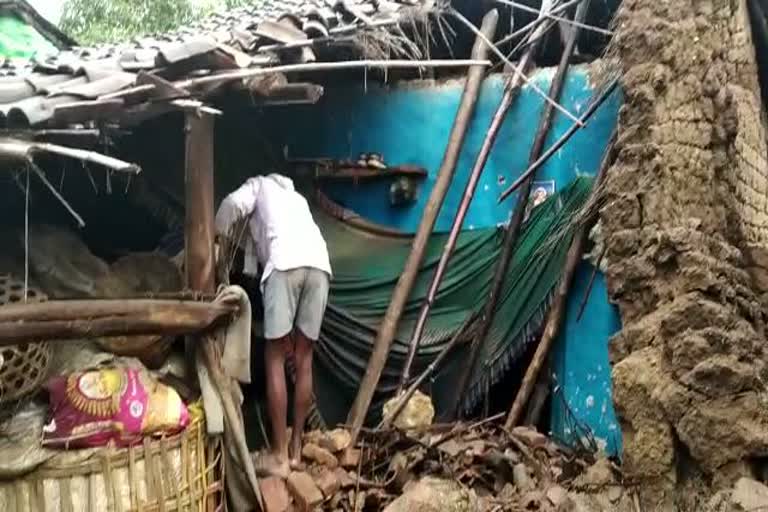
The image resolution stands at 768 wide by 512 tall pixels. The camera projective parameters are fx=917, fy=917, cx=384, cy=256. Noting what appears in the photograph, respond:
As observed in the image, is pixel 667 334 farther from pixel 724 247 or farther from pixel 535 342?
pixel 535 342

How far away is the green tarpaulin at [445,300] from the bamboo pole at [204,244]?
1.77 meters

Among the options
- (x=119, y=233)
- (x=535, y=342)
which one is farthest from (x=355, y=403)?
(x=119, y=233)

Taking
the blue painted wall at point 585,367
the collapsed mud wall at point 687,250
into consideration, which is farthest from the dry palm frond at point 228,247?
the blue painted wall at point 585,367

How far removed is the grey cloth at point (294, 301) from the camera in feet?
16.4

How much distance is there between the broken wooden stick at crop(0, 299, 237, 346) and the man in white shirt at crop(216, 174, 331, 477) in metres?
0.71

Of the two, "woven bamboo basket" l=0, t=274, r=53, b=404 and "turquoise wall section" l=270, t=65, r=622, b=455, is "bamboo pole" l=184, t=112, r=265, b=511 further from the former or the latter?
"turquoise wall section" l=270, t=65, r=622, b=455

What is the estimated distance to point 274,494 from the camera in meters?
4.72

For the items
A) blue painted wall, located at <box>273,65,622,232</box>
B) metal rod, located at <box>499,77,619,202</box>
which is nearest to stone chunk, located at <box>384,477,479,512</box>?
metal rod, located at <box>499,77,619,202</box>

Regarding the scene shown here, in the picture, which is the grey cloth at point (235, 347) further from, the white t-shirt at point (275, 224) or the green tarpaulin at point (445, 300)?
the green tarpaulin at point (445, 300)

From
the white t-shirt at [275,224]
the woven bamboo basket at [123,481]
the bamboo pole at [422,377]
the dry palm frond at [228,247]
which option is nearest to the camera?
the woven bamboo basket at [123,481]

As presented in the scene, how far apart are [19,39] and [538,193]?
231 inches

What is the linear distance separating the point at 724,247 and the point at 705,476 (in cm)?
98

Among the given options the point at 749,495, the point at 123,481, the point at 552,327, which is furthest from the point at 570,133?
the point at 123,481

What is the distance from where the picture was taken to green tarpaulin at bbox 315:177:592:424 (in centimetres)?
598
